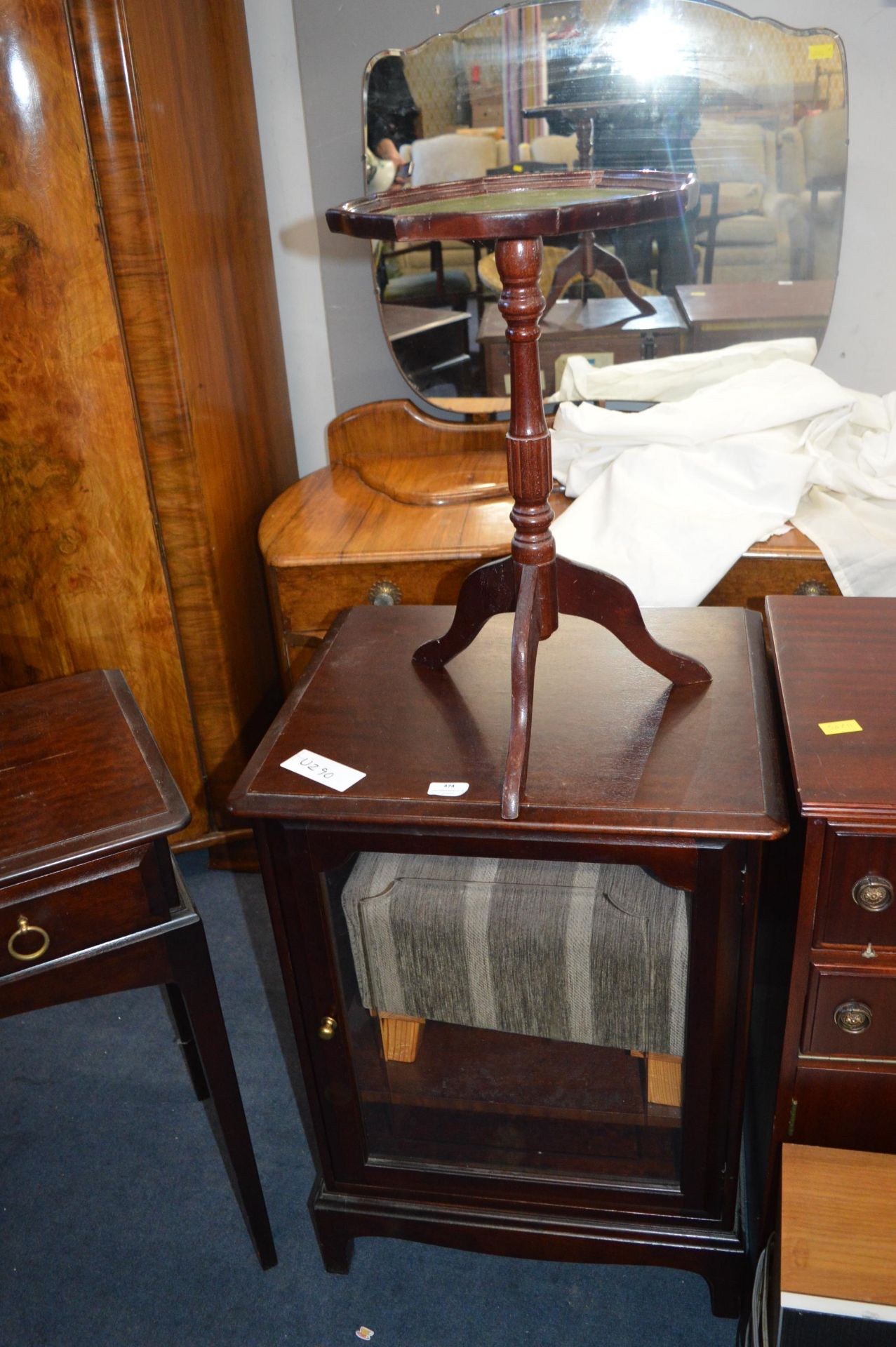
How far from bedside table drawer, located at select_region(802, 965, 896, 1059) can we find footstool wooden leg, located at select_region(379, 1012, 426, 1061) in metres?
0.44

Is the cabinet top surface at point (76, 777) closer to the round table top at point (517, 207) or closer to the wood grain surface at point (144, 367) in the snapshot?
the wood grain surface at point (144, 367)

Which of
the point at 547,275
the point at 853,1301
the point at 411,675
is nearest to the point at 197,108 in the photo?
the point at 547,275

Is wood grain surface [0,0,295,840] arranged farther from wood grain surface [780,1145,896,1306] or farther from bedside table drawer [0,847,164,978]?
wood grain surface [780,1145,896,1306]

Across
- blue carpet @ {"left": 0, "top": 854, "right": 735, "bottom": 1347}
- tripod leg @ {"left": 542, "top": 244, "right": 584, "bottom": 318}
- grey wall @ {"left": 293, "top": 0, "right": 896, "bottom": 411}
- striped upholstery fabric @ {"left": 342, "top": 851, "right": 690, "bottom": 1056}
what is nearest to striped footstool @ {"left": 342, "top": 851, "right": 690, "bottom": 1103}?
striped upholstery fabric @ {"left": 342, "top": 851, "right": 690, "bottom": 1056}

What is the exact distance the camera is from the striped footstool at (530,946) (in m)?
1.13

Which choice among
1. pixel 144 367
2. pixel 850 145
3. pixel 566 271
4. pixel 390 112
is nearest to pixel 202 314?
pixel 144 367

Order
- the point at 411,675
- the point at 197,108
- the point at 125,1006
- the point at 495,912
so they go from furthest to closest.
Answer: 1. the point at 125,1006
2. the point at 197,108
3. the point at 411,675
4. the point at 495,912

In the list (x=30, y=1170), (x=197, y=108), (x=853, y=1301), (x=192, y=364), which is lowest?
(x=30, y=1170)

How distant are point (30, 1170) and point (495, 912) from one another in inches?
36.6

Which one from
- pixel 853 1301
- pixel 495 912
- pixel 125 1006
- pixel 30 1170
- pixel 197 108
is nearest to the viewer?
pixel 853 1301

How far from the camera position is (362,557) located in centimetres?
167

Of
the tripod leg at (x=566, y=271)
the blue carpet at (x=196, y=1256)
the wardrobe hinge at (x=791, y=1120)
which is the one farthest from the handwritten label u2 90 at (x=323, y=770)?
the tripod leg at (x=566, y=271)

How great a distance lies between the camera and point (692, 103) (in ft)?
5.91

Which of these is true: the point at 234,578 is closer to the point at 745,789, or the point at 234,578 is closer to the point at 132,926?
the point at 132,926
